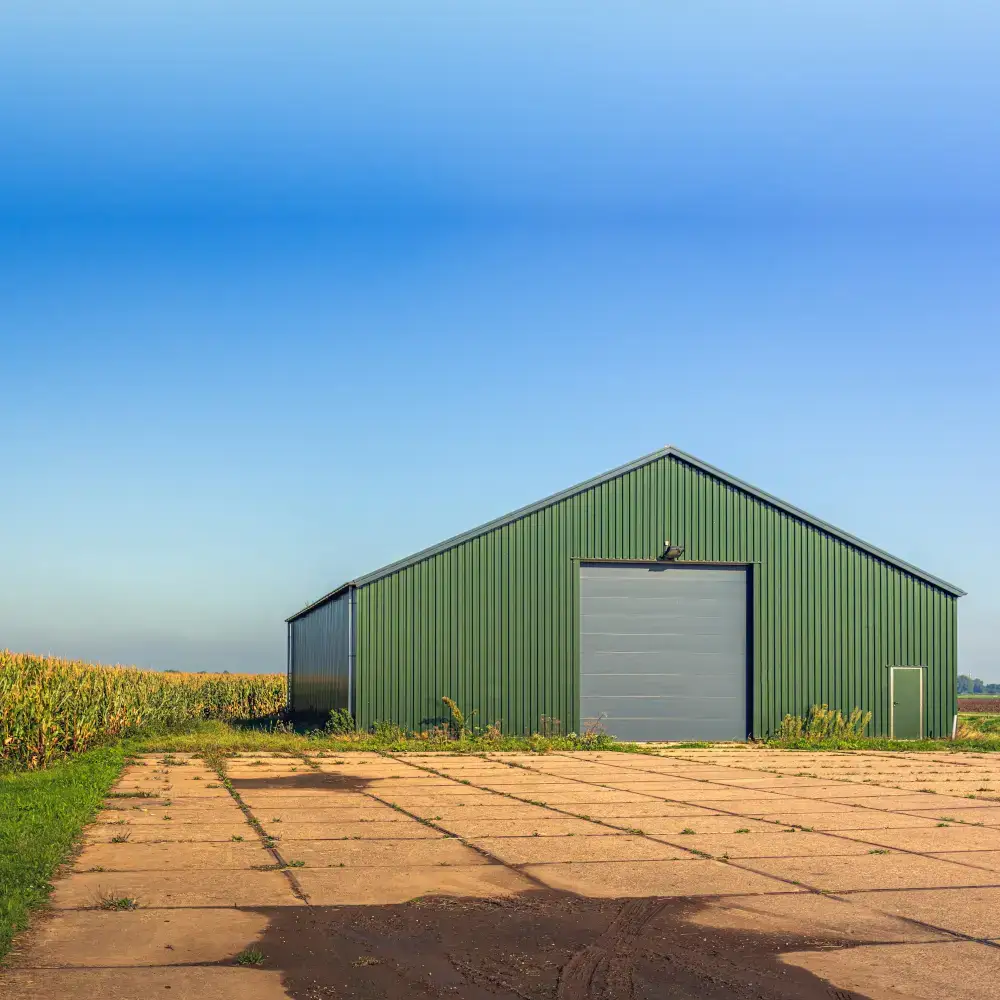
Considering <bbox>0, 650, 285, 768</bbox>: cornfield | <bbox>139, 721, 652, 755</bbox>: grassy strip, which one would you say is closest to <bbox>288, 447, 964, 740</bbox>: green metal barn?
<bbox>139, 721, 652, 755</bbox>: grassy strip

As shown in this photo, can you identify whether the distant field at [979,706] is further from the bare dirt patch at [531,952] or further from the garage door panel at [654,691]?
the bare dirt patch at [531,952]

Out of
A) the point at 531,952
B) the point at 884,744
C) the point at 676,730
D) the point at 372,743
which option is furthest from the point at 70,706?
the point at 884,744

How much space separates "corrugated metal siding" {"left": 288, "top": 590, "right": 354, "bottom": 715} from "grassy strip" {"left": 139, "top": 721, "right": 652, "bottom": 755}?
1.29 metres

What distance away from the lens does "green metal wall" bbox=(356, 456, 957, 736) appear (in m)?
25.5

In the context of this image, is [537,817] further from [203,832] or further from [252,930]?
[252,930]

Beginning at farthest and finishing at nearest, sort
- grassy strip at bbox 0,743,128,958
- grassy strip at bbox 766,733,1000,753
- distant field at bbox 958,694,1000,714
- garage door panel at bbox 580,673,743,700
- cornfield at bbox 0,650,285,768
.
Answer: distant field at bbox 958,694,1000,714
garage door panel at bbox 580,673,743,700
grassy strip at bbox 766,733,1000,753
cornfield at bbox 0,650,285,768
grassy strip at bbox 0,743,128,958

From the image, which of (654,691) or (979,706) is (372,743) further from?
(979,706)

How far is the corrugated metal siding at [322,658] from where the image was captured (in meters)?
26.6

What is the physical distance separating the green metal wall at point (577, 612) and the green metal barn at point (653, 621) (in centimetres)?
3

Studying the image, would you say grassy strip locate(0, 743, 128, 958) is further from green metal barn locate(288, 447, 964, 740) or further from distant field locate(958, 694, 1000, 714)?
distant field locate(958, 694, 1000, 714)

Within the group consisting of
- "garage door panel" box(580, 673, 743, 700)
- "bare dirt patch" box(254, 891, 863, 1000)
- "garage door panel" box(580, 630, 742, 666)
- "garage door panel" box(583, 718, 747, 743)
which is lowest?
"garage door panel" box(583, 718, 747, 743)

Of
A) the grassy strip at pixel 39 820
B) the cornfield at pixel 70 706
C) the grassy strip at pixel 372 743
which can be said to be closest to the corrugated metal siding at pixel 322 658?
the grassy strip at pixel 372 743

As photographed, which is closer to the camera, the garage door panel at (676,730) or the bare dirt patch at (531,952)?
the bare dirt patch at (531,952)

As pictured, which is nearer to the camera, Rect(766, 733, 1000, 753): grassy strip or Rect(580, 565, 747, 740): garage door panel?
Rect(766, 733, 1000, 753): grassy strip
